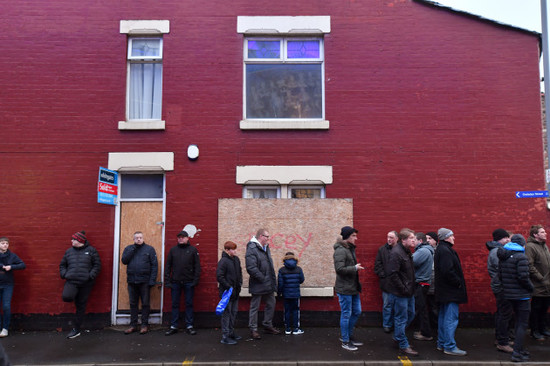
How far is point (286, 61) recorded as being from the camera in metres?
9.77

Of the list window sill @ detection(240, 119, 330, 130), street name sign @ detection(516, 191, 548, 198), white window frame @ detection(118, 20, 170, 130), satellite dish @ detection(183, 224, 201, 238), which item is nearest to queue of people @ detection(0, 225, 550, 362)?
satellite dish @ detection(183, 224, 201, 238)

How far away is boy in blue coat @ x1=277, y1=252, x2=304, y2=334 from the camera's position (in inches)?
326

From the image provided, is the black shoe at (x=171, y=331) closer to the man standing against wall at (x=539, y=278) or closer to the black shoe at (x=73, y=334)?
the black shoe at (x=73, y=334)

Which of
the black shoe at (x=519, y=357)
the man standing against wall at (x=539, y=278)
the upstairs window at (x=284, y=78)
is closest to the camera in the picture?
the black shoe at (x=519, y=357)

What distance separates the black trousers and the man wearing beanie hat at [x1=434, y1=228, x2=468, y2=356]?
6.57 metres

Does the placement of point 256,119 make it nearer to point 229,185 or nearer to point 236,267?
point 229,185

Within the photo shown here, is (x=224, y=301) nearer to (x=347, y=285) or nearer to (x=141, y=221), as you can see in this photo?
(x=347, y=285)

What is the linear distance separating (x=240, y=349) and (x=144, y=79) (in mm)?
6128

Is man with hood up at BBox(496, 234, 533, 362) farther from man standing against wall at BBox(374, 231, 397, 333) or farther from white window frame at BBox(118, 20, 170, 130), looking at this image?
white window frame at BBox(118, 20, 170, 130)

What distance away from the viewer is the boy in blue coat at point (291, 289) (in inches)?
326

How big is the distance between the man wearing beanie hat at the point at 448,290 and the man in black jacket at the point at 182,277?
4.48 metres

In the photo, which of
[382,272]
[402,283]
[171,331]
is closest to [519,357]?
[402,283]

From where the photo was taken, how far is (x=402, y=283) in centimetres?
684

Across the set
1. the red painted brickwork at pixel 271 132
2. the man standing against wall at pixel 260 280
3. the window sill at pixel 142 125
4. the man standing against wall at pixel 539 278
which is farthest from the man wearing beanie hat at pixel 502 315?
the window sill at pixel 142 125
